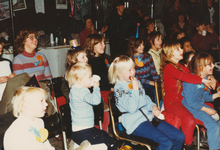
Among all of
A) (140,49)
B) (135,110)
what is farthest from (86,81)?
(140,49)

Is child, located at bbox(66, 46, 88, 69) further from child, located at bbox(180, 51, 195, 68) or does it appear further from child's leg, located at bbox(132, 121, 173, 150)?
child, located at bbox(180, 51, 195, 68)

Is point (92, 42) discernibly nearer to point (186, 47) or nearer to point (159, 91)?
point (159, 91)

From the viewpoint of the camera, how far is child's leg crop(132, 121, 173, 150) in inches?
76.2

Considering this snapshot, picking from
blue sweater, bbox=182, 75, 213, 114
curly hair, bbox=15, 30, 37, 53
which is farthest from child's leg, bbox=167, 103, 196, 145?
curly hair, bbox=15, 30, 37, 53

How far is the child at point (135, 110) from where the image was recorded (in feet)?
6.49

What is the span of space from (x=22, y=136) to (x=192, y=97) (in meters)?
1.77

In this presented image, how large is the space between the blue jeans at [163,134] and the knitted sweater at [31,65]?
1.59 m

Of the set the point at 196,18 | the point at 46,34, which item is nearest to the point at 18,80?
the point at 46,34

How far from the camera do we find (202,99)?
8.36ft

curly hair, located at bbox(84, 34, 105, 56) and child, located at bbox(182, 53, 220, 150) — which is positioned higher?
curly hair, located at bbox(84, 34, 105, 56)

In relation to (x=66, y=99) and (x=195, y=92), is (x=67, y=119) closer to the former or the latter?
(x=66, y=99)

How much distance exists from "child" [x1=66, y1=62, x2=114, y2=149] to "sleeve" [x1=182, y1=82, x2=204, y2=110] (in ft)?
3.41

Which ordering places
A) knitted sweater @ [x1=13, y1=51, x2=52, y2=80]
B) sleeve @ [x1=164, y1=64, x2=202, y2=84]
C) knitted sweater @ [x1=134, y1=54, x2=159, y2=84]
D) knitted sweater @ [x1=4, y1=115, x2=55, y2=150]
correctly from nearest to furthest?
1. knitted sweater @ [x1=4, y1=115, x2=55, y2=150]
2. sleeve @ [x1=164, y1=64, x2=202, y2=84]
3. knitted sweater @ [x1=13, y1=51, x2=52, y2=80]
4. knitted sweater @ [x1=134, y1=54, x2=159, y2=84]

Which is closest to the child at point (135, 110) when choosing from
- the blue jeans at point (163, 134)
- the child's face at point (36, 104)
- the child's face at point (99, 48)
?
the blue jeans at point (163, 134)
